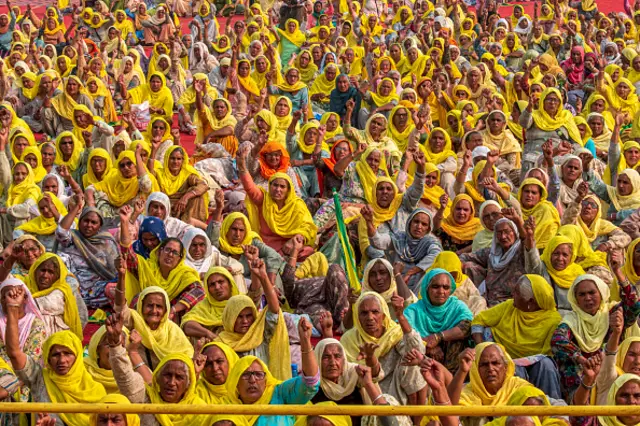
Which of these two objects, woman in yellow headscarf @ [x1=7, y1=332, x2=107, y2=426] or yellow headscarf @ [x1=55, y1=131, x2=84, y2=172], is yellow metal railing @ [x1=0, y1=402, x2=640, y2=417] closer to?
woman in yellow headscarf @ [x1=7, y1=332, x2=107, y2=426]

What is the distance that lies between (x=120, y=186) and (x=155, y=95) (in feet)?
13.0

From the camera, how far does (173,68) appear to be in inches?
569

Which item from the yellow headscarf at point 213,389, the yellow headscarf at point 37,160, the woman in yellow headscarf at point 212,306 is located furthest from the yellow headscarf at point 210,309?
the yellow headscarf at point 37,160

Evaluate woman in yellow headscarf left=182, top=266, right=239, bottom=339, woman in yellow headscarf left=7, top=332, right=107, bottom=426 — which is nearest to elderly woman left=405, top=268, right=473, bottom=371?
woman in yellow headscarf left=182, top=266, right=239, bottom=339

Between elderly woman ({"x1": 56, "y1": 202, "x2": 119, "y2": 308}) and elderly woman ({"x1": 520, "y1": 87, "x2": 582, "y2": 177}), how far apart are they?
13.6 feet

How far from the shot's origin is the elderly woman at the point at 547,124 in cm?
1070

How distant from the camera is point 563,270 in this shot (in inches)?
276

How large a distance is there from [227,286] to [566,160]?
11.0 feet

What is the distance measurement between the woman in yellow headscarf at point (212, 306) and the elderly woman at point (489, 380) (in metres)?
1.64

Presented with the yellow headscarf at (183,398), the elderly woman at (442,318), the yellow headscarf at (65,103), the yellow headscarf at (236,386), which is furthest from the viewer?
the yellow headscarf at (65,103)

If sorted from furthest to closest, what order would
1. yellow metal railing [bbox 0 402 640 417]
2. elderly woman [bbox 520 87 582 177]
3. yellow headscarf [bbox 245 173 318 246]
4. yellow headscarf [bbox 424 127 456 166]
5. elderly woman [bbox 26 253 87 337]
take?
elderly woman [bbox 520 87 582 177]
yellow headscarf [bbox 424 127 456 166]
yellow headscarf [bbox 245 173 318 246]
elderly woman [bbox 26 253 87 337]
yellow metal railing [bbox 0 402 640 417]

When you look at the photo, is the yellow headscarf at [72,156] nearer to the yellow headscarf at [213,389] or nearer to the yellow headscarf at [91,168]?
the yellow headscarf at [91,168]

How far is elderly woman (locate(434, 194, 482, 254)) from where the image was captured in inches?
330

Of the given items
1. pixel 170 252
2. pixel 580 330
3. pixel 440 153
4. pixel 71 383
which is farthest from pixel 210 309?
pixel 440 153
